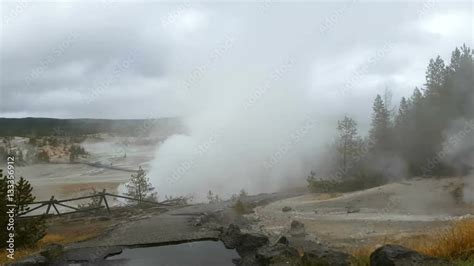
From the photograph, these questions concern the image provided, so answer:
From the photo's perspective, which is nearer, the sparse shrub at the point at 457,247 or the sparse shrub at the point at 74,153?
the sparse shrub at the point at 457,247

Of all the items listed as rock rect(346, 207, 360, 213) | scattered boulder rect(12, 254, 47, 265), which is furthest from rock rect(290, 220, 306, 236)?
scattered boulder rect(12, 254, 47, 265)

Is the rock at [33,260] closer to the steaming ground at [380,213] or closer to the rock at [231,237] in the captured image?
the rock at [231,237]

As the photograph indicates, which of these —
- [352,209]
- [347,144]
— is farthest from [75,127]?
[352,209]

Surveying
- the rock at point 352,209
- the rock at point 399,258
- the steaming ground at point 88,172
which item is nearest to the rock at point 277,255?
the rock at point 399,258

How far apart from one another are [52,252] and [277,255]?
25.4 ft

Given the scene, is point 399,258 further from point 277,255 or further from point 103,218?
point 103,218

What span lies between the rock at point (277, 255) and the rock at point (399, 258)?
271 cm

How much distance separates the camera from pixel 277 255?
11711 mm

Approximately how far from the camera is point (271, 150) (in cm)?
6003

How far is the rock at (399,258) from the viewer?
7895 millimetres

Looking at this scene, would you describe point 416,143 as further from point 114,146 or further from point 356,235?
point 114,146

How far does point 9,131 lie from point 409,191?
10973 centimetres

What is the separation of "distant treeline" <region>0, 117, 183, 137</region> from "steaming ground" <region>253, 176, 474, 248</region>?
262ft

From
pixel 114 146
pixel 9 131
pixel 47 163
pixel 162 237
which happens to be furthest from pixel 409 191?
pixel 9 131
